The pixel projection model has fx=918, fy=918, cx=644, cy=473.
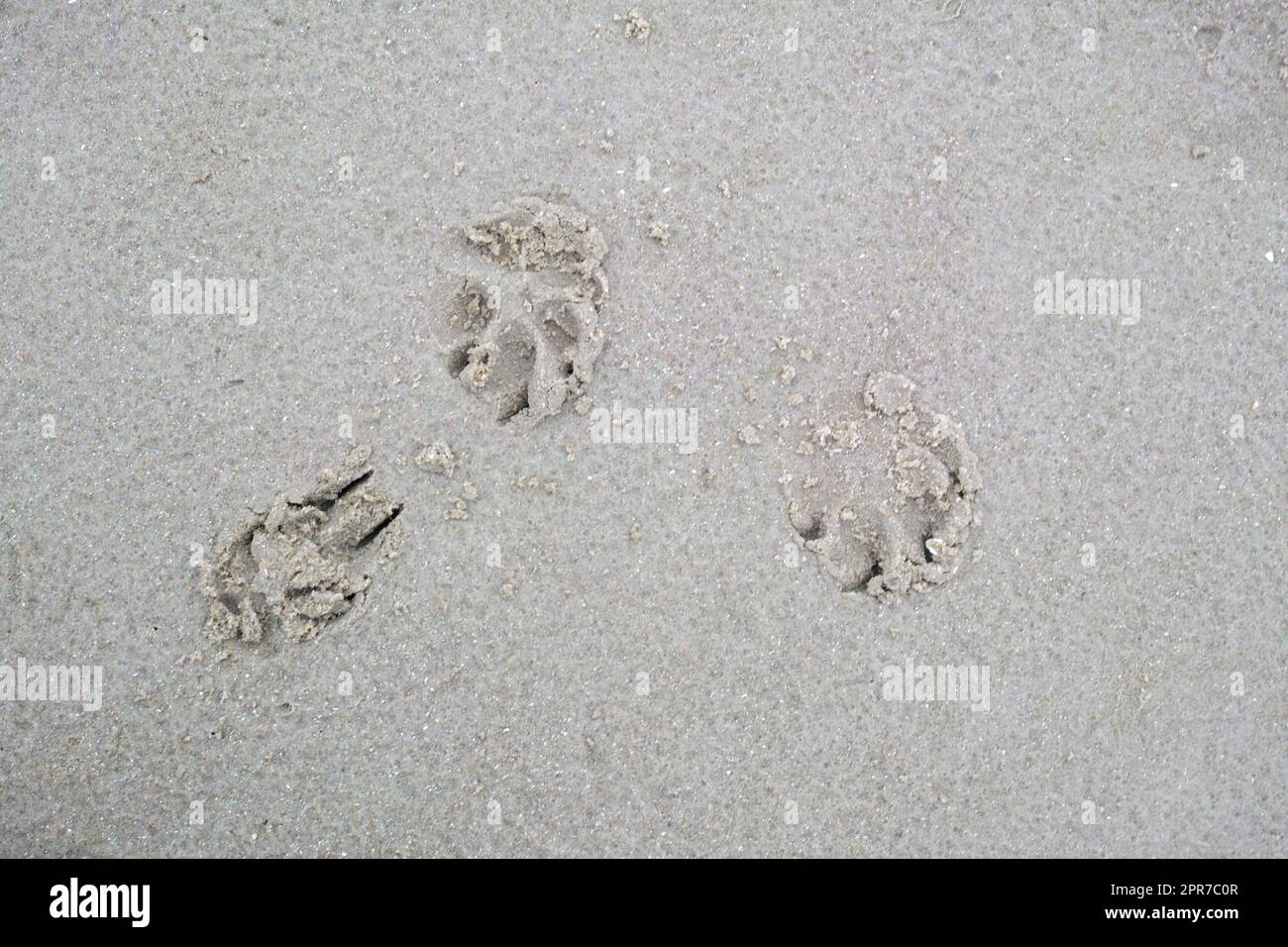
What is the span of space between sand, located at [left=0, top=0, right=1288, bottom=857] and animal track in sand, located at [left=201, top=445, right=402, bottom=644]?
0.16 feet

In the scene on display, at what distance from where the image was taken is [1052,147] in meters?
3.03

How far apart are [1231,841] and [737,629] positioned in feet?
5.84

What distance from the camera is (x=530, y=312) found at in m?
2.90

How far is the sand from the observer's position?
9.56ft

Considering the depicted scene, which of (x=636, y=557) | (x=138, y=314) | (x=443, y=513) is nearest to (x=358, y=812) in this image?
(x=443, y=513)

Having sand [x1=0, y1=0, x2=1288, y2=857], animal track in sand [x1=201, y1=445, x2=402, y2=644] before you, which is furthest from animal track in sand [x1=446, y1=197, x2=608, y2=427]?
animal track in sand [x1=201, y1=445, x2=402, y2=644]

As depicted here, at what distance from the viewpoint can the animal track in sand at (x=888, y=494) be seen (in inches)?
115

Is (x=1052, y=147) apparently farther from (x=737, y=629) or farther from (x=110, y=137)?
(x=110, y=137)

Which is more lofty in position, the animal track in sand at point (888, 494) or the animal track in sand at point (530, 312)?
the animal track in sand at point (530, 312)

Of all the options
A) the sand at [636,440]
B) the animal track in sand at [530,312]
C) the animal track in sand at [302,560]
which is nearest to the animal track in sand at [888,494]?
the sand at [636,440]

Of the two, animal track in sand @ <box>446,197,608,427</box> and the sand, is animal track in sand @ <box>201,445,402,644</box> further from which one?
animal track in sand @ <box>446,197,608,427</box>

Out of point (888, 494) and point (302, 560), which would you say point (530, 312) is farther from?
point (888, 494)

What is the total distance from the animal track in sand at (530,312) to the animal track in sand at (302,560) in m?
0.48

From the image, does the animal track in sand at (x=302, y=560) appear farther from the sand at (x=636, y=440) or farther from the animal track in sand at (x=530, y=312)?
the animal track in sand at (x=530, y=312)
